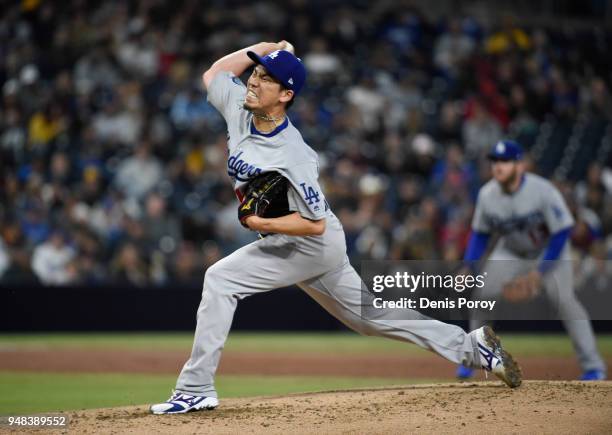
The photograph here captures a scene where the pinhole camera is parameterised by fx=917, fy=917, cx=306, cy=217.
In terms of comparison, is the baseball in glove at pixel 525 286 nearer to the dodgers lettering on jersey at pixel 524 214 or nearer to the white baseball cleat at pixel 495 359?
the dodgers lettering on jersey at pixel 524 214

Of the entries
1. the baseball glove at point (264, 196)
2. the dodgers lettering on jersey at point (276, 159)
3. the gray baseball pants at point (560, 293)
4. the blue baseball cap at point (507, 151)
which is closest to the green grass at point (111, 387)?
the gray baseball pants at point (560, 293)

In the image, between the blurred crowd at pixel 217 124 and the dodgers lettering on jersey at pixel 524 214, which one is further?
the blurred crowd at pixel 217 124

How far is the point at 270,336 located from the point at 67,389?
5696 millimetres

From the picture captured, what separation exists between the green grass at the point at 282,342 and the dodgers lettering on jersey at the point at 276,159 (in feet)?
19.9

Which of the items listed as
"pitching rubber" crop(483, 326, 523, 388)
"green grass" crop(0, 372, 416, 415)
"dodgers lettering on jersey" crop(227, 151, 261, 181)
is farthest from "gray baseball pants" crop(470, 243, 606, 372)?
"dodgers lettering on jersey" crop(227, 151, 261, 181)

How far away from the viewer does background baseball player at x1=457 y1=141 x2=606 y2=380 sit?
7.98m

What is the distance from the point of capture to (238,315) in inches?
538

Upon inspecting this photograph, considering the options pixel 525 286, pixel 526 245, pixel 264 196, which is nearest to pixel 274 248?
pixel 264 196

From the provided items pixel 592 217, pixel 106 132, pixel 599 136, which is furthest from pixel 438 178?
pixel 106 132

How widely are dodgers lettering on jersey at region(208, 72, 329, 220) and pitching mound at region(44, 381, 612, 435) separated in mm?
1247

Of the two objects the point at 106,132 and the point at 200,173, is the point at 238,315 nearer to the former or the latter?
the point at 200,173

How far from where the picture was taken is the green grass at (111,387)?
7254 millimetres

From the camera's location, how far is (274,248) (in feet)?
18.9

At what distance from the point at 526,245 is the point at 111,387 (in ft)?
13.2
